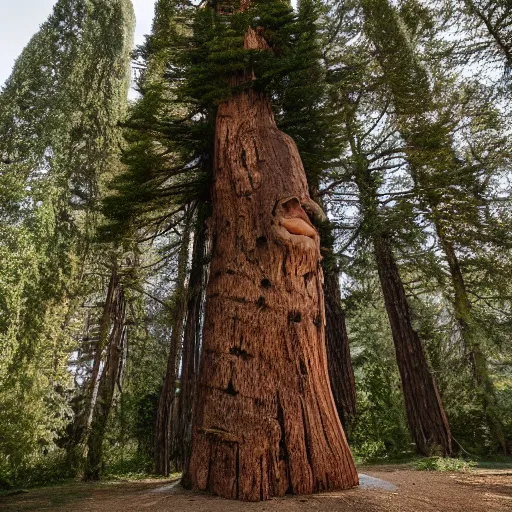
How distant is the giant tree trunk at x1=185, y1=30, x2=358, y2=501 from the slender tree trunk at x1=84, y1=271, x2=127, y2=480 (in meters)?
4.58

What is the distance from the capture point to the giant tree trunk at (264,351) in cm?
316

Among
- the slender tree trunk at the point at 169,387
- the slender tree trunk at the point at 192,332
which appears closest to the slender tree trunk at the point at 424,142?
the slender tree trunk at the point at 192,332

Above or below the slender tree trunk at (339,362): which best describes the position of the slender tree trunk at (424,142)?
above

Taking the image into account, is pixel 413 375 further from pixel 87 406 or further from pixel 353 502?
pixel 87 406

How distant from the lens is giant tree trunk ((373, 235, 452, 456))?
7234mm

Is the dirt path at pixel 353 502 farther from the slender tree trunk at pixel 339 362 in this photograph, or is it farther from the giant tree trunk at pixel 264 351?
the slender tree trunk at pixel 339 362

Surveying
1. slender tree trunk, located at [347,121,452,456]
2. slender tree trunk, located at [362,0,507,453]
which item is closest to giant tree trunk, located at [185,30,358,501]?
slender tree trunk, located at [347,121,452,456]

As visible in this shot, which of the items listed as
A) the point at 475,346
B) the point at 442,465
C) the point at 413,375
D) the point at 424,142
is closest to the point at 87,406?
the point at 442,465

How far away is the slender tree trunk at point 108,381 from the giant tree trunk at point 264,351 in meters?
4.58

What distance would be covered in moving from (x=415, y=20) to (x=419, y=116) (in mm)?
3108

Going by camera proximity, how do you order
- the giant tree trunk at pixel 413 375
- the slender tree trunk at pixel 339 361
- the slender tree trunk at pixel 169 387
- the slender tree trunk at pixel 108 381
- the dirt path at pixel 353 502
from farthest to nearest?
the slender tree trunk at pixel 339 361
the slender tree trunk at pixel 169 387
the giant tree trunk at pixel 413 375
the slender tree trunk at pixel 108 381
the dirt path at pixel 353 502

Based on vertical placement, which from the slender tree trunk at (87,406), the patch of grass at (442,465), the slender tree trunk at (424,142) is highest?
the slender tree trunk at (424,142)

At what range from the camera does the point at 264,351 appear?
3520 millimetres

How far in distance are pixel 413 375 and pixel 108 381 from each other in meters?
6.91
